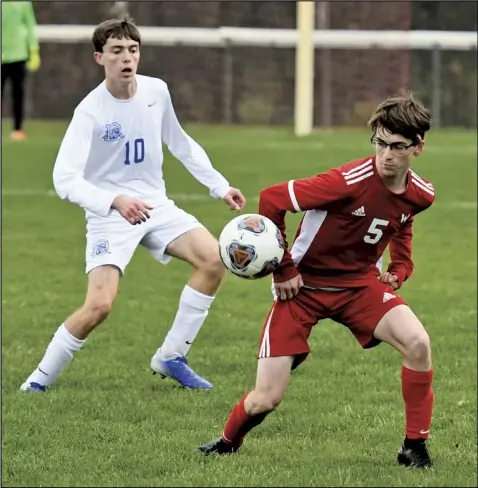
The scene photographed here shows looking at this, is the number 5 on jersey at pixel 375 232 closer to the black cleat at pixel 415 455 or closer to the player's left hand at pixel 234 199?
the black cleat at pixel 415 455

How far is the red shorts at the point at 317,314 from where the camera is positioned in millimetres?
5176

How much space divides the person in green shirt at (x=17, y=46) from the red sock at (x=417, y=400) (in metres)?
13.1

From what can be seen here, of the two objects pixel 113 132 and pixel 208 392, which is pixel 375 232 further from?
pixel 113 132

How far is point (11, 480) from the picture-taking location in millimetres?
5047

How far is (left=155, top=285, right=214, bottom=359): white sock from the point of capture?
6.79 meters

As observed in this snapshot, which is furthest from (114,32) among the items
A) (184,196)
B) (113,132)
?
(184,196)

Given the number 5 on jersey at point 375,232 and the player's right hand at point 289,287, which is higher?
the number 5 on jersey at point 375,232

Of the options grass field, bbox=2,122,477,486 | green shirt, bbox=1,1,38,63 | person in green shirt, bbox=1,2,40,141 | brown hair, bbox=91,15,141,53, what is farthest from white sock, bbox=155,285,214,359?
green shirt, bbox=1,1,38,63

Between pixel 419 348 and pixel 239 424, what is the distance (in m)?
0.82

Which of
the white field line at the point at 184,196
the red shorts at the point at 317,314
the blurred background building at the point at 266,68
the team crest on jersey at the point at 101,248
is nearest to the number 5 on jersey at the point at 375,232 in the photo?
the red shorts at the point at 317,314

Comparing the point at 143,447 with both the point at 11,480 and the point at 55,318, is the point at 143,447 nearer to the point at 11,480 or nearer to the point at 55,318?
the point at 11,480

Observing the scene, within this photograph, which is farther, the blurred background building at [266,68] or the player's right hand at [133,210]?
the blurred background building at [266,68]

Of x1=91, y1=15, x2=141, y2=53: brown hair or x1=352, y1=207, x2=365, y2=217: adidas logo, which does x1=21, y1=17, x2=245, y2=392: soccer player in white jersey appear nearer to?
x1=91, y1=15, x2=141, y2=53: brown hair

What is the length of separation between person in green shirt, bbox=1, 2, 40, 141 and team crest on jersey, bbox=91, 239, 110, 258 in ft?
37.0
